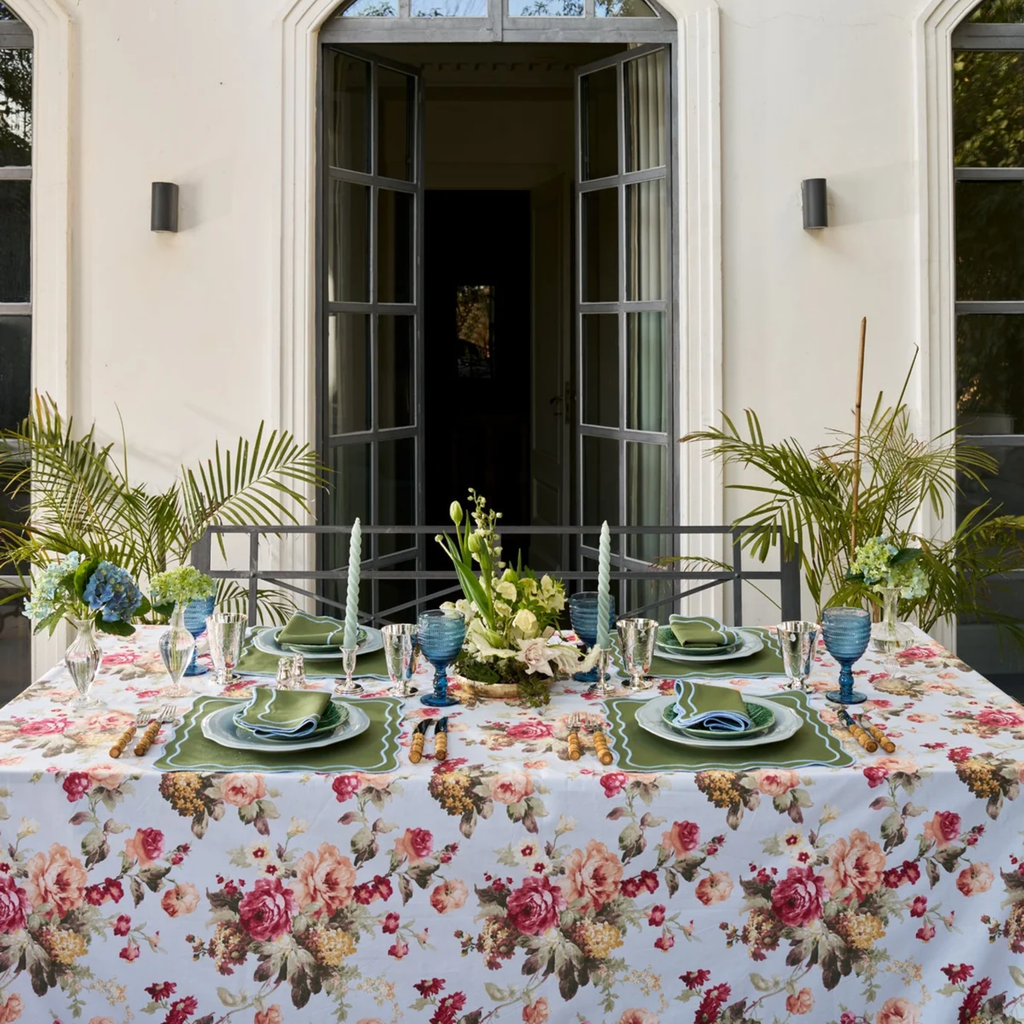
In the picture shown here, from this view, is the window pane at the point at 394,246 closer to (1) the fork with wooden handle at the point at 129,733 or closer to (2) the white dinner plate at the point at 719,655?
(2) the white dinner plate at the point at 719,655

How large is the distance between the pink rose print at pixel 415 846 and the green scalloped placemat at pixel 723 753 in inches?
11.9

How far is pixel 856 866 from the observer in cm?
184

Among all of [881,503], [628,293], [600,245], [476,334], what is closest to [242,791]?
[881,503]

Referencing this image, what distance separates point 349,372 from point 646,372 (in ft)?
3.46

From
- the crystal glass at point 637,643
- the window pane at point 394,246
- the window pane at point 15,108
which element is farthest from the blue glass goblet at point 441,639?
the window pane at point 15,108

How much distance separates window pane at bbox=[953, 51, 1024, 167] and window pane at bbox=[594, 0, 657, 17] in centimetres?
108

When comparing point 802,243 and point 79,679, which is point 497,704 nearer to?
point 79,679

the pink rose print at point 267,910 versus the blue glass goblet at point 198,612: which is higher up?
the blue glass goblet at point 198,612

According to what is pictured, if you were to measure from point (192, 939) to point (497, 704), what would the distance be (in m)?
0.67

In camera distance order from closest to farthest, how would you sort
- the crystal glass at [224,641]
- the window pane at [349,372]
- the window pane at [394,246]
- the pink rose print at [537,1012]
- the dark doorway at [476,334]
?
the pink rose print at [537,1012] < the crystal glass at [224,641] < the window pane at [349,372] < the window pane at [394,246] < the dark doorway at [476,334]

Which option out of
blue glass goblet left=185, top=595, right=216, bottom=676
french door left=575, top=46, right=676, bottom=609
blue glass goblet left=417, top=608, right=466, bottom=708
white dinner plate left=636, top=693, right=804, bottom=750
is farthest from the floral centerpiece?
french door left=575, top=46, right=676, bottom=609

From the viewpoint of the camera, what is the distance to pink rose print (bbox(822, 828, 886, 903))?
1.83m

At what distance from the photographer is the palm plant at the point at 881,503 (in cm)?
391

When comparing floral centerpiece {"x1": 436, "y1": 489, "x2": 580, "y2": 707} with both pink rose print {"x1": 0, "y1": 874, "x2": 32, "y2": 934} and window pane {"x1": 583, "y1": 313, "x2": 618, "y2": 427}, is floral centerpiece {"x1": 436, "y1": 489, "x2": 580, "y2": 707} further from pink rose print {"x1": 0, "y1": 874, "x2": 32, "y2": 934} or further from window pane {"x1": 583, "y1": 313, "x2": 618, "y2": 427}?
window pane {"x1": 583, "y1": 313, "x2": 618, "y2": 427}
